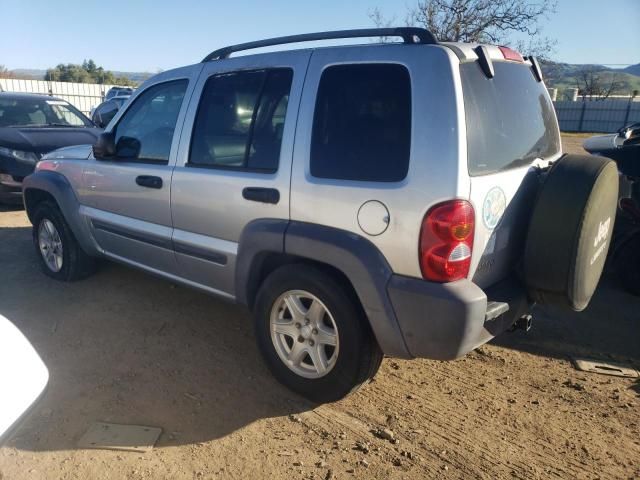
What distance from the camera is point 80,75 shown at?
176ft

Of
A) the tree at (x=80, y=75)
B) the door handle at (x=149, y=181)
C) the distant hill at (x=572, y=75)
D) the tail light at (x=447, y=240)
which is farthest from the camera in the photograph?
the tree at (x=80, y=75)

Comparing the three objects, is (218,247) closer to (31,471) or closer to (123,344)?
(123,344)

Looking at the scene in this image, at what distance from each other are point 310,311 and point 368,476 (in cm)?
90

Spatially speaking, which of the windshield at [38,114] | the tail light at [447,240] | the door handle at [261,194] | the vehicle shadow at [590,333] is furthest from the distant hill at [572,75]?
the tail light at [447,240]

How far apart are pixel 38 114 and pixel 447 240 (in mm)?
8156

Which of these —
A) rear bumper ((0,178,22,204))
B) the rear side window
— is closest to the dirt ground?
the rear side window

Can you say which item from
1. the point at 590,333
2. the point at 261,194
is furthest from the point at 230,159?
the point at 590,333

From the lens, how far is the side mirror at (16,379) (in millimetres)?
1696

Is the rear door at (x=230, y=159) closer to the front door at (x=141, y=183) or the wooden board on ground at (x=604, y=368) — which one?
the front door at (x=141, y=183)

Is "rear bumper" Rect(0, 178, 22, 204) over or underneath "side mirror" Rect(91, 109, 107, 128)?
underneath

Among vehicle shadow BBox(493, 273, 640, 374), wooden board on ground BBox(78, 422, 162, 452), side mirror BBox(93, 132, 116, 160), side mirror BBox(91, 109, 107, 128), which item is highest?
A: side mirror BBox(91, 109, 107, 128)

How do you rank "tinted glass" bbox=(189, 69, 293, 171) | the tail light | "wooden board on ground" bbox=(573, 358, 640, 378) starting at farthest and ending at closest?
"wooden board on ground" bbox=(573, 358, 640, 378) < "tinted glass" bbox=(189, 69, 293, 171) < the tail light

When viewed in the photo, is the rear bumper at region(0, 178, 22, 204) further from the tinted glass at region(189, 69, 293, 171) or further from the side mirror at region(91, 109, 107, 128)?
the tinted glass at region(189, 69, 293, 171)

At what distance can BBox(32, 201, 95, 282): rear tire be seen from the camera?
468 centimetres
